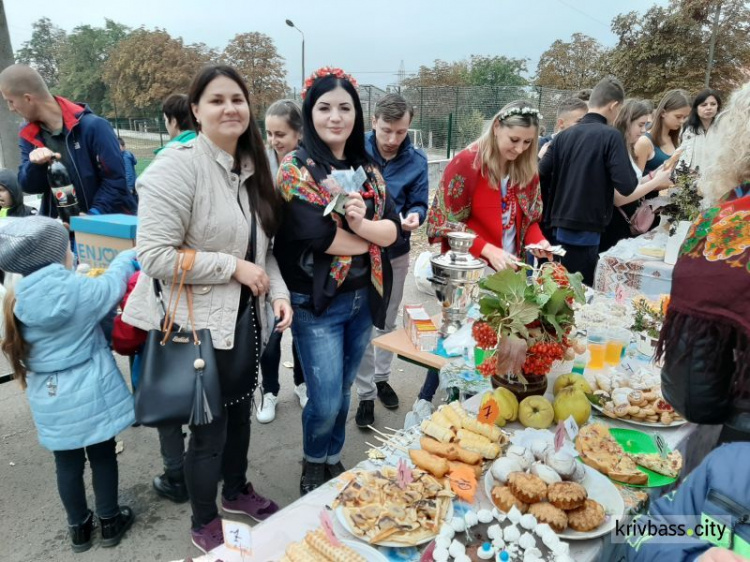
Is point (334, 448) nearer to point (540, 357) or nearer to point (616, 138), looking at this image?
point (540, 357)

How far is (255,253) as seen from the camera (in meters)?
1.92

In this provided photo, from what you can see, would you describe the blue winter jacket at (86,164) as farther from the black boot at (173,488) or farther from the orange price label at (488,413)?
the orange price label at (488,413)

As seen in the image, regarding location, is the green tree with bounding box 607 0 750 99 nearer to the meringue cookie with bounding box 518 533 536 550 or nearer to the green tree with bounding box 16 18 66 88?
the meringue cookie with bounding box 518 533 536 550

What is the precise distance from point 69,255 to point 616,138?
3.71 meters

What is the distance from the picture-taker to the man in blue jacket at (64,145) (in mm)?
2891

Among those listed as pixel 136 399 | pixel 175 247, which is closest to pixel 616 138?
pixel 175 247

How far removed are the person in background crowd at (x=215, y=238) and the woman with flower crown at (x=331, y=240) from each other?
0.12 meters

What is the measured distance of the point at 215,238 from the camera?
1.76m

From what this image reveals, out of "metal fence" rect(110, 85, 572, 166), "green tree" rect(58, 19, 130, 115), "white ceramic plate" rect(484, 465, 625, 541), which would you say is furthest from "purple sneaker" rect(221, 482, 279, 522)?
"green tree" rect(58, 19, 130, 115)

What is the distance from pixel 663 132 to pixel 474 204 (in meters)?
3.58

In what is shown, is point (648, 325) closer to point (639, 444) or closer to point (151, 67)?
point (639, 444)

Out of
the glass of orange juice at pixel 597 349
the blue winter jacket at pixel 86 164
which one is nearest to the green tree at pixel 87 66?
the blue winter jacket at pixel 86 164

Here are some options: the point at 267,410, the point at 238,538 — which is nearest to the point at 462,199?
the point at 267,410

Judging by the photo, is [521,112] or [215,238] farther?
[521,112]
